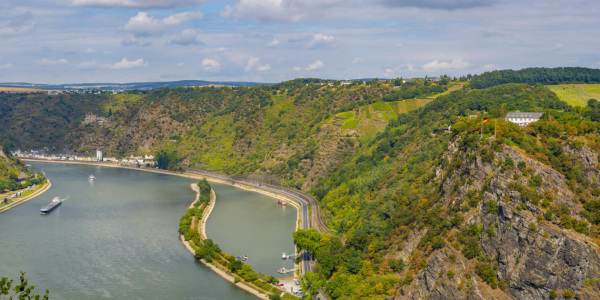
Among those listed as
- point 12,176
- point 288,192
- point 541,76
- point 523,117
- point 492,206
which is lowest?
point 288,192

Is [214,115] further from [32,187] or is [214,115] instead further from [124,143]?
[32,187]

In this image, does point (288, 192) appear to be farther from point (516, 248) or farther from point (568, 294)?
point (568, 294)

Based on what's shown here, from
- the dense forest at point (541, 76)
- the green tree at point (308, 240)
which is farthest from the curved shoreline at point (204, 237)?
the dense forest at point (541, 76)

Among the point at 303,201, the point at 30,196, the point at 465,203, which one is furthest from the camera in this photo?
the point at 30,196

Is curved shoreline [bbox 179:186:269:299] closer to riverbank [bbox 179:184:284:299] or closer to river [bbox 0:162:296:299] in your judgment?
riverbank [bbox 179:184:284:299]

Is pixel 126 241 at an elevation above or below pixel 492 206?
below

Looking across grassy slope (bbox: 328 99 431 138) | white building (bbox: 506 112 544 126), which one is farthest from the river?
white building (bbox: 506 112 544 126)

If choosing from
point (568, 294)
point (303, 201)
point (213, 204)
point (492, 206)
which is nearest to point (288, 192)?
point (303, 201)

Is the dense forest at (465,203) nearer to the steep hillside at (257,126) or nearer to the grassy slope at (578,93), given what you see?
the grassy slope at (578,93)

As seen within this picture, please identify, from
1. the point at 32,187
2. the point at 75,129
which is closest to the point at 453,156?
the point at 32,187
